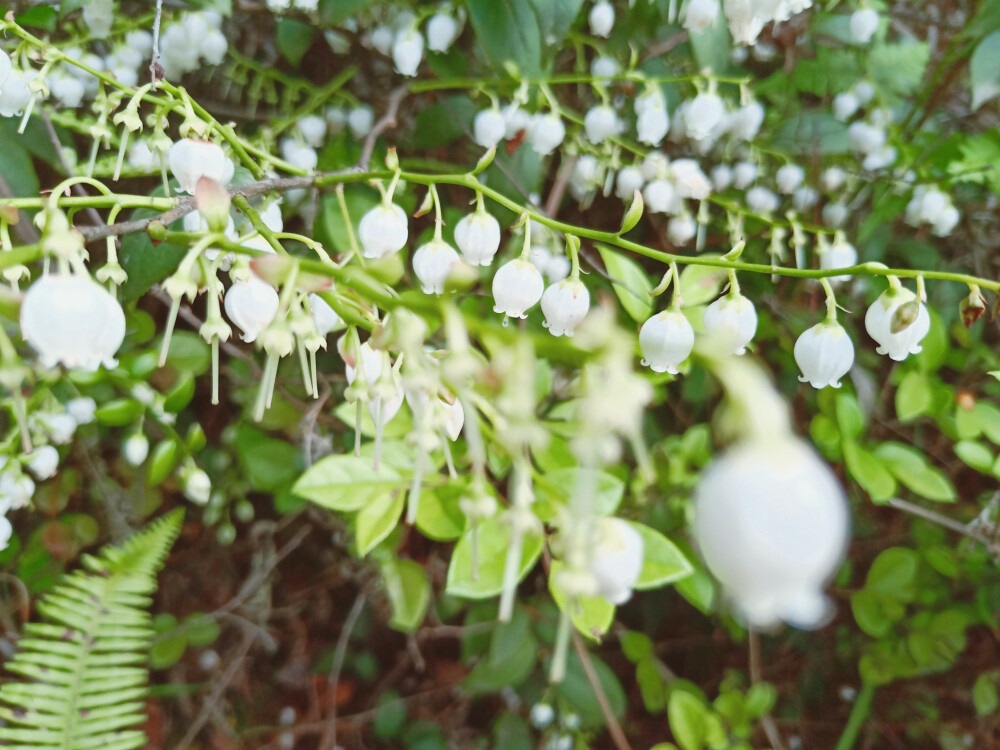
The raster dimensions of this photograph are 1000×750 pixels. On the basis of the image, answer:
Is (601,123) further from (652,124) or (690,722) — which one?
(690,722)

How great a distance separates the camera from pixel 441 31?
1.24m

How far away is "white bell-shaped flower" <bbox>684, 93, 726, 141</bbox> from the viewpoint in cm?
121

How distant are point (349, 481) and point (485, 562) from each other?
0.21 metres

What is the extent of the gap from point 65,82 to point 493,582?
3.20ft

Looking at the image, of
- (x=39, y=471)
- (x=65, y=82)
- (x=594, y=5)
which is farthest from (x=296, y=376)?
(x=594, y=5)

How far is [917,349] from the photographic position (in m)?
0.76

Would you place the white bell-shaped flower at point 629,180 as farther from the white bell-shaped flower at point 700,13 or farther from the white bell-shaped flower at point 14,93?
the white bell-shaped flower at point 14,93

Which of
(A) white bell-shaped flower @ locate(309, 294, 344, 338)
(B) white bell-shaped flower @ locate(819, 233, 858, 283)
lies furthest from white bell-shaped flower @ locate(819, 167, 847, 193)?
(A) white bell-shaped flower @ locate(309, 294, 344, 338)

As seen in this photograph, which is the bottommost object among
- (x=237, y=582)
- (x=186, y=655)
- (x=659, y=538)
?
(x=186, y=655)

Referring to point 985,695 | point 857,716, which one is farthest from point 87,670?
point 985,695

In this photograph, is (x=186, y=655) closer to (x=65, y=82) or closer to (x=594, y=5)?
(x=65, y=82)

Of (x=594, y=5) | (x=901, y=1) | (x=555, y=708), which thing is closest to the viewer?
(x=594, y=5)

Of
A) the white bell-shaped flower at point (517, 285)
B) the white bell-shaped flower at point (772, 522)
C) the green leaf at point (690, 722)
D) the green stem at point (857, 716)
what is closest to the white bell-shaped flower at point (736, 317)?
the white bell-shaped flower at point (517, 285)

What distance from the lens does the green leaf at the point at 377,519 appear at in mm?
867
